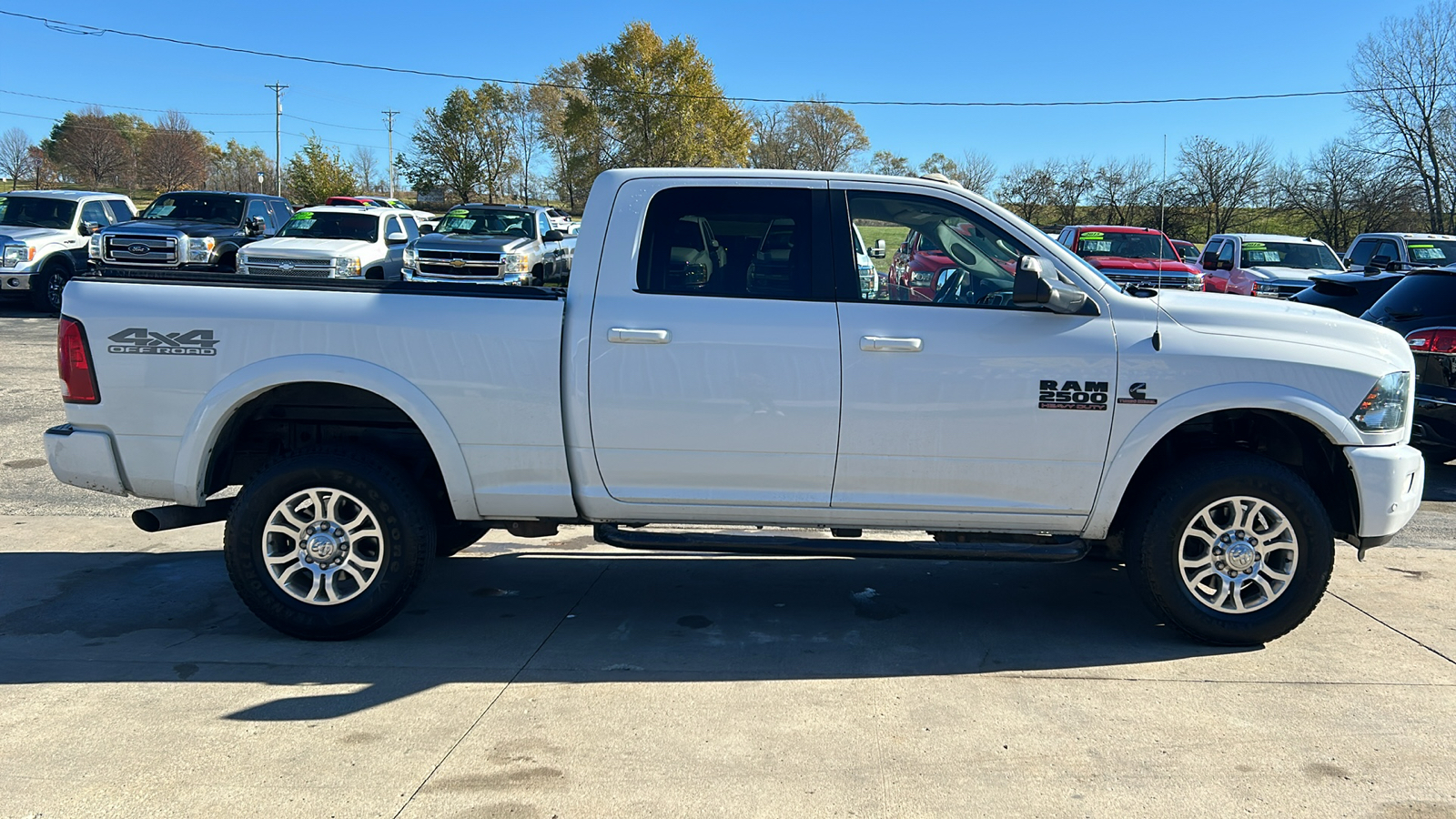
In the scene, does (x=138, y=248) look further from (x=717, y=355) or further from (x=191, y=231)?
(x=717, y=355)

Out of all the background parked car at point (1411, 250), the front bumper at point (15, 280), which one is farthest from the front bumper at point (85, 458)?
the background parked car at point (1411, 250)

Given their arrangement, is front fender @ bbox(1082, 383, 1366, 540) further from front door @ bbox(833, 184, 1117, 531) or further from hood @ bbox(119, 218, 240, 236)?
hood @ bbox(119, 218, 240, 236)

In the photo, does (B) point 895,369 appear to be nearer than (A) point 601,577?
Yes

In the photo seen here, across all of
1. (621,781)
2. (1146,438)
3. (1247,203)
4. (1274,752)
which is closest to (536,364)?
(621,781)

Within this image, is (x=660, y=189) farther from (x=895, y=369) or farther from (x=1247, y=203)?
(x=1247, y=203)

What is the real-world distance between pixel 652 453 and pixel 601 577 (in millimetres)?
1433

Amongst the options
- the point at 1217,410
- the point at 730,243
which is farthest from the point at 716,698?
the point at 1217,410

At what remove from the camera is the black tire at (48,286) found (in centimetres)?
1803

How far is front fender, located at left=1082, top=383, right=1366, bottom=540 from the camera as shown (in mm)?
4461

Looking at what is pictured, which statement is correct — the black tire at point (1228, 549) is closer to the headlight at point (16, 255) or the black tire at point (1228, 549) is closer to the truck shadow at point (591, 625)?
the truck shadow at point (591, 625)

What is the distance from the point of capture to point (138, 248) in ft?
58.5

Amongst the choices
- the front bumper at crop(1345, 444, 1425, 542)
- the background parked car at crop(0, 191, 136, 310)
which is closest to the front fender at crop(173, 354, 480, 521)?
the front bumper at crop(1345, 444, 1425, 542)

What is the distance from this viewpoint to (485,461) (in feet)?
15.2

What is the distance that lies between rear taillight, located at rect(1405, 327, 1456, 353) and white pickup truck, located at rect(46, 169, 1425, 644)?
367cm
